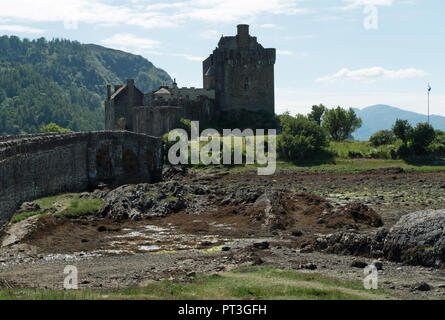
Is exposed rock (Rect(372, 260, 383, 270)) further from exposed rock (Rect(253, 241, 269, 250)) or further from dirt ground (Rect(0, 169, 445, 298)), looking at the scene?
exposed rock (Rect(253, 241, 269, 250))

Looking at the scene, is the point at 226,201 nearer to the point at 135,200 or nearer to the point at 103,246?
the point at 135,200

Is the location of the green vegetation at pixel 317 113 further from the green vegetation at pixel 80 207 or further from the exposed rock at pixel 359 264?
the exposed rock at pixel 359 264

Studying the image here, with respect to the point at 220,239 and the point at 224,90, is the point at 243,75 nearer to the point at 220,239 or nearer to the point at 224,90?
the point at 224,90

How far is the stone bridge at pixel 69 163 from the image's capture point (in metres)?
31.6

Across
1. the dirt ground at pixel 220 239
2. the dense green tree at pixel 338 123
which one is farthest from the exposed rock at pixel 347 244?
the dense green tree at pixel 338 123

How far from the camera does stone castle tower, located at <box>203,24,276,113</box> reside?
92062mm

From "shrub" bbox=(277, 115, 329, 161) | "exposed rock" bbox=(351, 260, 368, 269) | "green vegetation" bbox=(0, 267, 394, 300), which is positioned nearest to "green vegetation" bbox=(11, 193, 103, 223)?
"green vegetation" bbox=(0, 267, 394, 300)

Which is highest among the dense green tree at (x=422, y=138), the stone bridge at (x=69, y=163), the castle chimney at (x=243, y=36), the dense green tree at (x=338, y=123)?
the castle chimney at (x=243, y=36)

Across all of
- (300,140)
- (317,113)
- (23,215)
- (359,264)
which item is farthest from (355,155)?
(359,264)

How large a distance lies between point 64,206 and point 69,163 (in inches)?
234

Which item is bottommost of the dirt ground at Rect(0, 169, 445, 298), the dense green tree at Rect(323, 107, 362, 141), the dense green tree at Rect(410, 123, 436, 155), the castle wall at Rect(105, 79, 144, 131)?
the dirt ground at Rect(0, 169, 445, 298)

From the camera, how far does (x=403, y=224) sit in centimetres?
2273

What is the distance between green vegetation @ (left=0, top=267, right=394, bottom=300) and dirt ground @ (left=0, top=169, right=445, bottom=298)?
51.7 inches

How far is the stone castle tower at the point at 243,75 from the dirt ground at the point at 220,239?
44.5 meters
